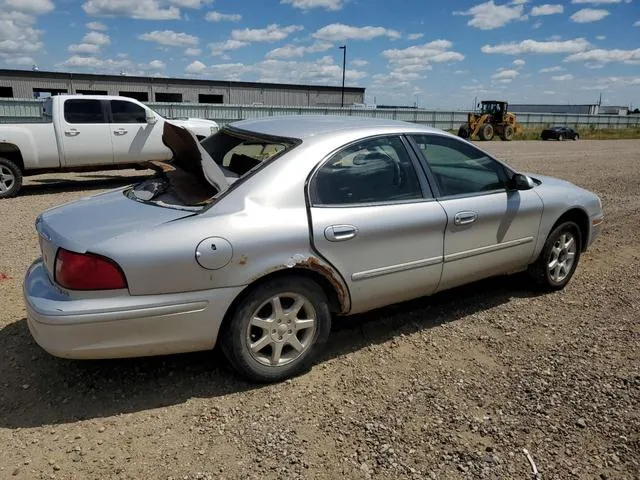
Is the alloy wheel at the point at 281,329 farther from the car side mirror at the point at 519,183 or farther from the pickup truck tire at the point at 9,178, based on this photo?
the pickup truck tire at the point at 9,178

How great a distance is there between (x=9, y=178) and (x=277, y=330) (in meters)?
8.25

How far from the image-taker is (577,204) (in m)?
4.79

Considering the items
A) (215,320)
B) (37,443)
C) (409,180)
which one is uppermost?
(409,180)

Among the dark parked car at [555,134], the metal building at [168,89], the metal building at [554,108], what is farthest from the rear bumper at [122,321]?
the metal building at [554,108]

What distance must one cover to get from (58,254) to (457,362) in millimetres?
2581

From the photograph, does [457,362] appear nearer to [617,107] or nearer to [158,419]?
[158,419]

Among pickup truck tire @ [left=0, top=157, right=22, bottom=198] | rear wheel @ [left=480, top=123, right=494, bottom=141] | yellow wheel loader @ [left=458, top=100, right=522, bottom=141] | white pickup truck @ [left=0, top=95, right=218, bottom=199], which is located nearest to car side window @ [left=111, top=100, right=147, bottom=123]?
white pickup truck @ [left=0, top=95, right=218, bottom=199]

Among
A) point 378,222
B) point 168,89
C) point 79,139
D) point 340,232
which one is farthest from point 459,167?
point 168,89

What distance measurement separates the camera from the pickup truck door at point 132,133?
414 inches

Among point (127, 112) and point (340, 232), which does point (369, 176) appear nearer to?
point (340, 232)

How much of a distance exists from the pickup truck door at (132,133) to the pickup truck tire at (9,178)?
1.82 metres

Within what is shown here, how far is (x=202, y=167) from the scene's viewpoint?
10.8 feet

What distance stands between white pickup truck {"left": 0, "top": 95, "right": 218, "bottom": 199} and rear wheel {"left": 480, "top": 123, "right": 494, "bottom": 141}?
2398cm

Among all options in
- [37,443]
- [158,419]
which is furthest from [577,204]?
[37,443]
